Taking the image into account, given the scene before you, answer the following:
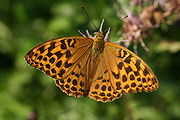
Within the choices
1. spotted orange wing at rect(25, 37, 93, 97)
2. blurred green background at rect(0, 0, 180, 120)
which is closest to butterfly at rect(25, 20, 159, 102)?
spotted orange wing at rect(25, 37, 93, 97)

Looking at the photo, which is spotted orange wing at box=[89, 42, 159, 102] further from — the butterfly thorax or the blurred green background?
the blurred green background

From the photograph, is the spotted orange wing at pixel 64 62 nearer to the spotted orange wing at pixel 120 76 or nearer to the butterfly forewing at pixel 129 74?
the spotted orange wing at pixel 120 76

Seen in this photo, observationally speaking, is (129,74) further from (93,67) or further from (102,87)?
(93,67)

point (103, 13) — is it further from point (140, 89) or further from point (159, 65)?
point (140, 89)

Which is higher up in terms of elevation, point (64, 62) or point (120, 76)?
point (64, 62)

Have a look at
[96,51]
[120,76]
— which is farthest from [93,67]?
[120,76]

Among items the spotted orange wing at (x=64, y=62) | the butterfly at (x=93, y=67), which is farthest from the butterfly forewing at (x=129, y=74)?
the spotted orange wing at (x=64, y=62)
